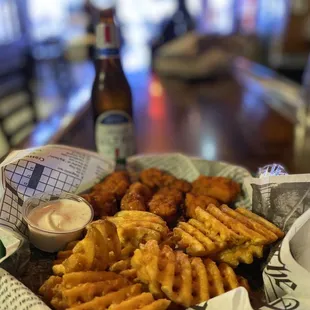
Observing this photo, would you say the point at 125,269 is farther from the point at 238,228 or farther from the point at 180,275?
the point at 238,228

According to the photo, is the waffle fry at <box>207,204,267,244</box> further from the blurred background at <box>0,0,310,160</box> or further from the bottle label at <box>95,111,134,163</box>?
the blurred background at <box>0,0,310,160</box>

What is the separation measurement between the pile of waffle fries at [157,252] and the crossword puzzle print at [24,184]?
0.25 ft

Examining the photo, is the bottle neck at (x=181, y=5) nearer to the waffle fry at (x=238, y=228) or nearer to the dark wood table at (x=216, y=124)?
the dark wood table at (x=216, y=124)

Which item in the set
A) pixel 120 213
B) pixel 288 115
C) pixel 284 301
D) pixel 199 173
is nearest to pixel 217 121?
pixel 288 115

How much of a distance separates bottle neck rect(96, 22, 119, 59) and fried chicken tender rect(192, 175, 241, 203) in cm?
46

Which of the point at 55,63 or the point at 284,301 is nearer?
the point at 284,301

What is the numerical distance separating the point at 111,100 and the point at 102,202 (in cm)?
50

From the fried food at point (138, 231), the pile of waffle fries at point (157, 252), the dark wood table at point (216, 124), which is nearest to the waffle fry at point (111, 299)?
the pile of waffle fries at point (157, 252)

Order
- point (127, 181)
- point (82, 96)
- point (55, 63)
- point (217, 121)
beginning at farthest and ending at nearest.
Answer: point (55, 63)
point (82, 96)
point (217, 121)
point (127, 181)

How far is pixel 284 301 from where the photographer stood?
645mm

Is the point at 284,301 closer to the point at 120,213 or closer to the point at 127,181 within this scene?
the point at 120,213

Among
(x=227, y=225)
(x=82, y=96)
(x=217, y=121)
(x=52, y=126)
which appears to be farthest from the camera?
(x=82, y=96)

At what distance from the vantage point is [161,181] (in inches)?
40.7

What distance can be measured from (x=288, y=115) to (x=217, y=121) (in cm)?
37
